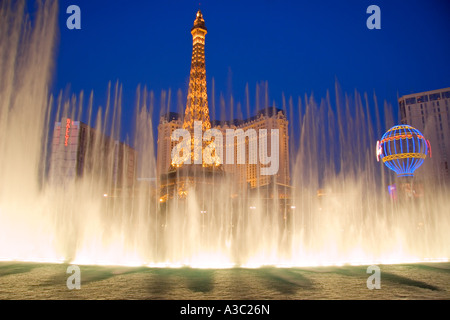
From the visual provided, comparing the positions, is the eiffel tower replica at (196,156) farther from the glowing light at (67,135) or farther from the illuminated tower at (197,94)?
the glowing light at (67,135)

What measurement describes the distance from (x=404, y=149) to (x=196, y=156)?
32009 mm

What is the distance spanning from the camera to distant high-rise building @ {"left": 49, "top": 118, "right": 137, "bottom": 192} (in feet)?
177

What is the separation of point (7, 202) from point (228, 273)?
12979 millimetres

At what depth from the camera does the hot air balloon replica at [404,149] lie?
34.1 m

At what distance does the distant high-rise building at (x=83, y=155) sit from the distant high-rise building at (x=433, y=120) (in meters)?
69.0

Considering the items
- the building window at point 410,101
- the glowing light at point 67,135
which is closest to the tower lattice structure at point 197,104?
the glowing light at point 67,135

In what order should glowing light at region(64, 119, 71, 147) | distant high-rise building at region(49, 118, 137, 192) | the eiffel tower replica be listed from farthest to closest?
distant high-rise building at region(49, 118, 137, 192)
glowing light at region(64, 119, 71, 147)
the eiffel tower replica

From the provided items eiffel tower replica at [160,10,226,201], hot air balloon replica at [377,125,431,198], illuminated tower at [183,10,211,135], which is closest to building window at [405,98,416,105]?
hot air balloon replica at [377,125,431,198]

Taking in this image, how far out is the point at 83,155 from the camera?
57656mm

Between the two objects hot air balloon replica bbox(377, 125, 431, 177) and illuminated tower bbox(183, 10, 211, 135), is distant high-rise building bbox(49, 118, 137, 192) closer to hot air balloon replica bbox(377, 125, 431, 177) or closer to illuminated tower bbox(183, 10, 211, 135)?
illuminated tower bbox(183, 10, 211, 135)

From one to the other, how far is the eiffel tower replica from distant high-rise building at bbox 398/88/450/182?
52653 millimetres

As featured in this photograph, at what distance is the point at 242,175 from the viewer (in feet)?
233
